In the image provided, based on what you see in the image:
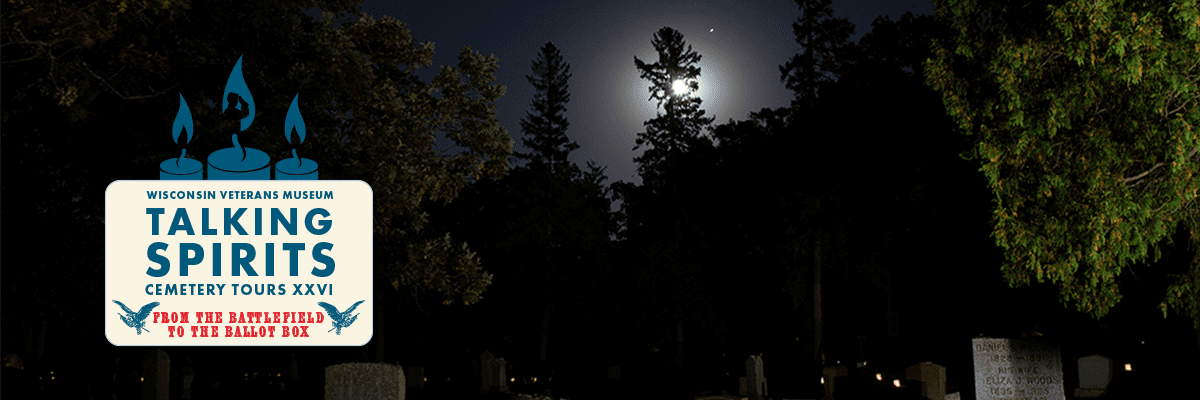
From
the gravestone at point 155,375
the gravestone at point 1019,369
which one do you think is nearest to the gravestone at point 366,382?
the gravestone at point 1019,369

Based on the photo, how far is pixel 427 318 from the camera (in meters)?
44.0

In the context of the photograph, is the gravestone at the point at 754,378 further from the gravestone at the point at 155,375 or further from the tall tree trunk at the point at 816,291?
the tall tree trunk at the point at 816,291

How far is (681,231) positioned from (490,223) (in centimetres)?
1144

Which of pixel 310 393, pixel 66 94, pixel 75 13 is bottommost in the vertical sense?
pixel 310 393

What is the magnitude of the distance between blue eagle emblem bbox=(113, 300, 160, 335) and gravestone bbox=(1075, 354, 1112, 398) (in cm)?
1905

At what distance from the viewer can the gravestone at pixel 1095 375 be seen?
19.3 meters

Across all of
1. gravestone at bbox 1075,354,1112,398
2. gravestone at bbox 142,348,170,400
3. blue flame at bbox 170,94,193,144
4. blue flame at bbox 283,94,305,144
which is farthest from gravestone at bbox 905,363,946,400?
gravestone at bbox 142,348,170,400

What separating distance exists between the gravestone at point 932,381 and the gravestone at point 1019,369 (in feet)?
3.20

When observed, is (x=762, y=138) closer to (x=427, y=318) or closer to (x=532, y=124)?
(x=427, y=318)

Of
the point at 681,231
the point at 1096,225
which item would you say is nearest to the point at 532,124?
the point at 681,231

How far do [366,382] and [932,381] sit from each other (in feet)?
35.3

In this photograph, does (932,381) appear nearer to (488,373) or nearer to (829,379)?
(829,379)

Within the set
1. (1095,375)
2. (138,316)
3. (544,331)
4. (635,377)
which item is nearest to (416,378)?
(635,377)

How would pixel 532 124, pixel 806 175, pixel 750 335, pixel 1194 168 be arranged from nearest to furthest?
pixel 1194 168, pixel 806 175, pixel 750 335, pixel 532 124
